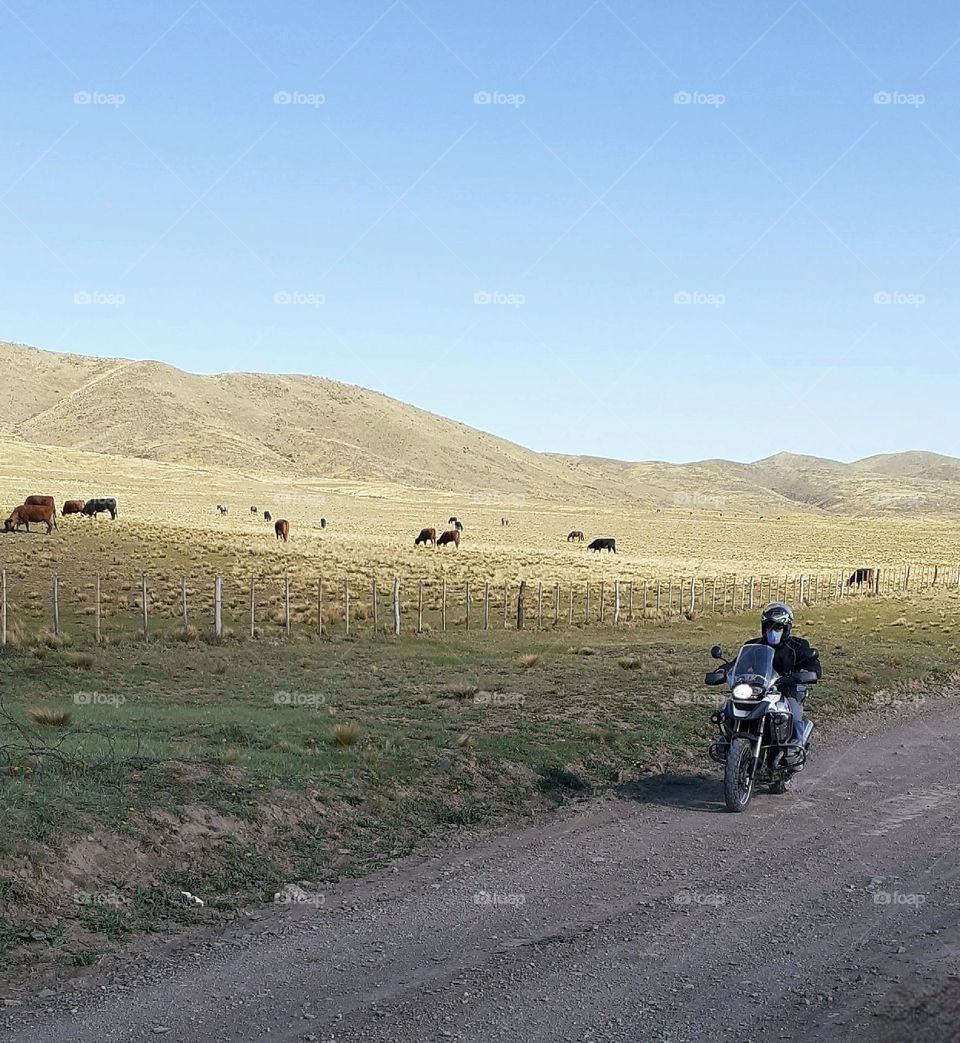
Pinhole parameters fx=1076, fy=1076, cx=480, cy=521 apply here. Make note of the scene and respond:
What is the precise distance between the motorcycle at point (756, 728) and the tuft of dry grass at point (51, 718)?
823 centimetres

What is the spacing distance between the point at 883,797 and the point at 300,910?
6.72m

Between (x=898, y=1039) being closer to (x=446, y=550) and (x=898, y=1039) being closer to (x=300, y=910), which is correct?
(x=300, y=910)

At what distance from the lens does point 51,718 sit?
1402 cm

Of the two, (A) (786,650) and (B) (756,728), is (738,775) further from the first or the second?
(A) (786,650)

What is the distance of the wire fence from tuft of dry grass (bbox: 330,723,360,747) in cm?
1249

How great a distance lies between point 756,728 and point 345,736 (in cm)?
497

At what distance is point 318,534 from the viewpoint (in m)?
71.6

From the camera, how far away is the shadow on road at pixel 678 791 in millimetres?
11430

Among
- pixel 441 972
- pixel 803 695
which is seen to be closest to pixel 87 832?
pixel 441 972

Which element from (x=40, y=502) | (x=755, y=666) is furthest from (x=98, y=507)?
(x=755, y=666)

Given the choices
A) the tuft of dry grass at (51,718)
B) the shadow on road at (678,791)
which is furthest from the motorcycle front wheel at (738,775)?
the tuft of dry grass at (51,718)

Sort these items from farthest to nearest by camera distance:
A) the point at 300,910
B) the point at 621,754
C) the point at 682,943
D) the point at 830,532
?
the point at 830,532 < the point at 621,754 < the point at 300,910 < the point at 682,943

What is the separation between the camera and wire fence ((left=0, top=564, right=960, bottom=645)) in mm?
28109

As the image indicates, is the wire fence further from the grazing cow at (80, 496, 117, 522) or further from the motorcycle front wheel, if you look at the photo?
the grazing cow at (80, 496, 117, 522)
